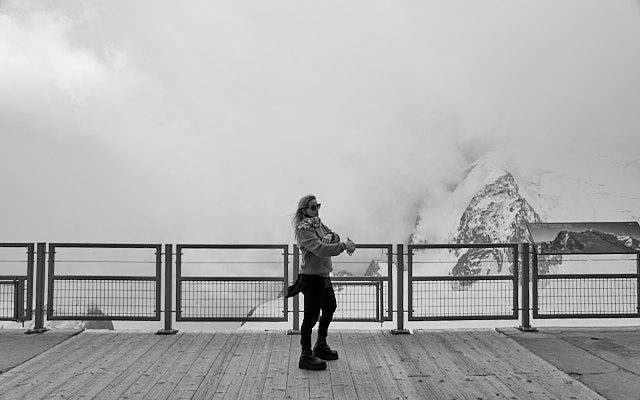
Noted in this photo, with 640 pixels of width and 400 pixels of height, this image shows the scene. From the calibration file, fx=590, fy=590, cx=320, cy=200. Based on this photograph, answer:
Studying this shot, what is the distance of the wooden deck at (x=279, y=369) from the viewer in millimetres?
4375

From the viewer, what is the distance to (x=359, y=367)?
16.7ft

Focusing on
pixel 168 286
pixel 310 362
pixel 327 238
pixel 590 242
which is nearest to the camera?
pixel 327 238

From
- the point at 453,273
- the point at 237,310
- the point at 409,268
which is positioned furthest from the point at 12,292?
the point at 453,273

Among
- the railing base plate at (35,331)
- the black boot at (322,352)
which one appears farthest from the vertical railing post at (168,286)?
the black boot at (322,352)

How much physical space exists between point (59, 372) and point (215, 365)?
1303mm

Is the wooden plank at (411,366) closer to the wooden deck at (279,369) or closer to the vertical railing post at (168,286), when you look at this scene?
the wooden deck at (279,369)

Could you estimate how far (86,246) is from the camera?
21.7ft

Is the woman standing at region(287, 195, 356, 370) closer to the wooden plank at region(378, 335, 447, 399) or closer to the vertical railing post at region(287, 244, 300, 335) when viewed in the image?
the wooden plank at region(378, 335, 447, 399)

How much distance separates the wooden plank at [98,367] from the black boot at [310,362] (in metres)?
1.65

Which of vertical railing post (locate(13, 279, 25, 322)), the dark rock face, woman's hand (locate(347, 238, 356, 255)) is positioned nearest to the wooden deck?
vertical railing post (locate(13, 279, 25, 322))

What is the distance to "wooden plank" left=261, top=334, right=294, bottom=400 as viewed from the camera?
14.3 feet

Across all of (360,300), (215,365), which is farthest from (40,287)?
(360,300)

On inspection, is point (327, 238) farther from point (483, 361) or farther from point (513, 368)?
point (513, 368)

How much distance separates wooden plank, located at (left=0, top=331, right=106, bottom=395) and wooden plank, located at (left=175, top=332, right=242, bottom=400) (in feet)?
3.96
